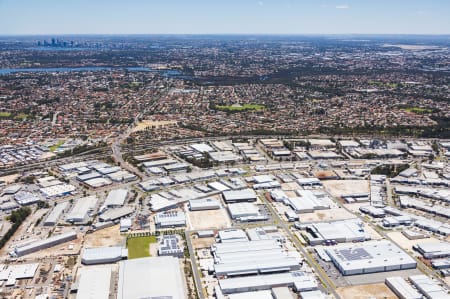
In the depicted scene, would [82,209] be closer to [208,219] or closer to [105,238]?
[105,238]

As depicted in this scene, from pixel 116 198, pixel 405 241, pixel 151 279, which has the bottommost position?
pixel 405 241

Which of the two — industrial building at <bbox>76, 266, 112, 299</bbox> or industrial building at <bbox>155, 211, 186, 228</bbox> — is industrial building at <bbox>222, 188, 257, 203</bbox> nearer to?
industrial building at <bbox>155, 211, 186, 228</bbox>

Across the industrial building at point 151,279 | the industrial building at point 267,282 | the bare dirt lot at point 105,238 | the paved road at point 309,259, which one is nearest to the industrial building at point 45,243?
the bare dirt lot at point 105,238

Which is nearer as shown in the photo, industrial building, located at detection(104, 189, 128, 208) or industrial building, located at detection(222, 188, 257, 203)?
industrial building, located at detection(104, 189, 128, 208)

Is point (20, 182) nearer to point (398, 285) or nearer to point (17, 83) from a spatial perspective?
point (398, 285)

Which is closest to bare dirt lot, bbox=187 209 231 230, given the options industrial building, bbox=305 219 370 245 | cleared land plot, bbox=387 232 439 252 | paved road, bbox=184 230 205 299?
paved road, bbox=184 230 205 299

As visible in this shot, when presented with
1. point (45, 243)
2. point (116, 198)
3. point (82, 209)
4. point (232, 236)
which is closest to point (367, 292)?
point (232, 236)

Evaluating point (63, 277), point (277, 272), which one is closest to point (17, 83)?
point (63, 277)
